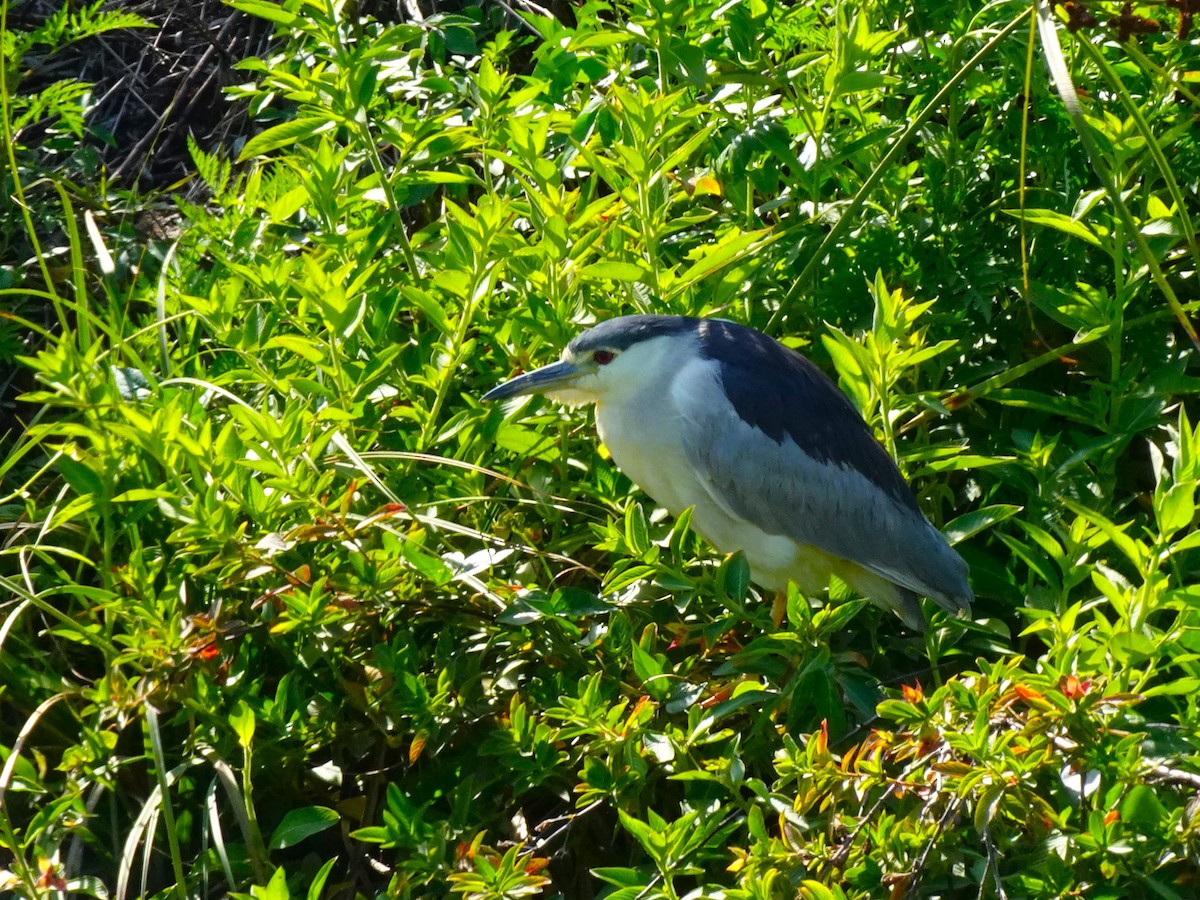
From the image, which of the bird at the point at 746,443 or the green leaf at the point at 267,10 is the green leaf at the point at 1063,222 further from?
the green leaf at the point at 267,10

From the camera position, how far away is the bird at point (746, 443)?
2.64 metres

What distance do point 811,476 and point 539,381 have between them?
1.98 feet

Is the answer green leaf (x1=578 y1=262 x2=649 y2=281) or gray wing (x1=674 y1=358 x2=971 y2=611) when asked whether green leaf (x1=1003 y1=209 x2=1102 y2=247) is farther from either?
green leaf (x1=578 y1=262 x2=649 y2=281)

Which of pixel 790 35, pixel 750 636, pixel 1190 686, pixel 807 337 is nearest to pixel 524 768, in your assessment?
pixel 750 636

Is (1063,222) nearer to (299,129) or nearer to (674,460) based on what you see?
(674,460)

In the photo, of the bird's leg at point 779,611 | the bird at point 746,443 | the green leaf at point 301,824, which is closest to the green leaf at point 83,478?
the green leaf at point 301,824

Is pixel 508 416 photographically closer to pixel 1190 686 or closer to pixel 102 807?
pixel 102 807

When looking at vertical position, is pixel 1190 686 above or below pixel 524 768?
above

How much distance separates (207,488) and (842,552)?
1307 millimetres

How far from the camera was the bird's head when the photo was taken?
103 inches

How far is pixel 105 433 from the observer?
2.21 meters

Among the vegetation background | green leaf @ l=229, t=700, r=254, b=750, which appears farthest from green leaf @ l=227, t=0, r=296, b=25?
green leaf @ l=229, t=700, r=254, b=750

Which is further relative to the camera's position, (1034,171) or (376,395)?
(1034,171)

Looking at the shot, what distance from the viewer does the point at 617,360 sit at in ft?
8.63
